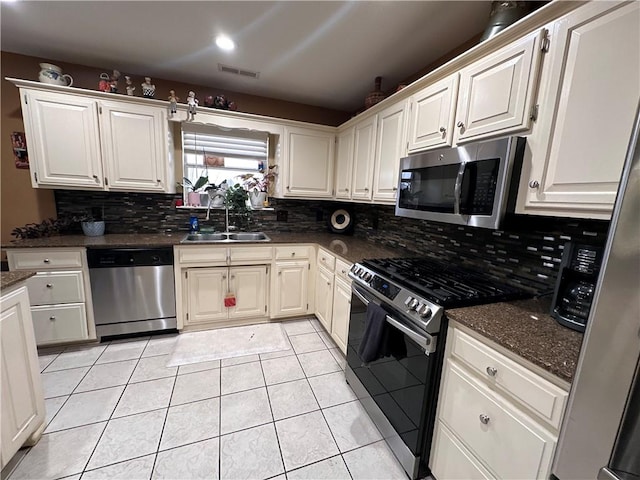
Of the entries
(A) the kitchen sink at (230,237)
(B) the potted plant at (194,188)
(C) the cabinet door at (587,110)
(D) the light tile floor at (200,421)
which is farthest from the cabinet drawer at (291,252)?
(C) the cabinet door at (587,110)

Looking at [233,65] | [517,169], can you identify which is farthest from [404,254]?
[233,65]

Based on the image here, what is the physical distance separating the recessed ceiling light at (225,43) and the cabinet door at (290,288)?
1.85 m

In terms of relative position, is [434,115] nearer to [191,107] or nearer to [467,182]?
[467,182]

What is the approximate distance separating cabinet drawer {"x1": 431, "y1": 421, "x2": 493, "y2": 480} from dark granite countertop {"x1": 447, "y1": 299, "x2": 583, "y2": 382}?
0.53 meters

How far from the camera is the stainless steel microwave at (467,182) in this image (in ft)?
3.80

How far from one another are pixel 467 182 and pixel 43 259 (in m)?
2.99

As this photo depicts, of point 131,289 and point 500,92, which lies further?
point 131,289

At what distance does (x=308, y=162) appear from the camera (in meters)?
2.92

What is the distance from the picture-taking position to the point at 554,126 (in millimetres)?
1038

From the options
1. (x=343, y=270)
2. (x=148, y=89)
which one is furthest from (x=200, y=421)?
(x=148, y=89)

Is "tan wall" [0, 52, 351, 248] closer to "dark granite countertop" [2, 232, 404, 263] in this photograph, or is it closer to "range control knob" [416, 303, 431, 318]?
"dark granite countertop" [2, 232, 404, 263]

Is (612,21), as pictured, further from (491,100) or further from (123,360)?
(123,360)

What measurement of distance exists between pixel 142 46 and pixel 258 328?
8.55 ft

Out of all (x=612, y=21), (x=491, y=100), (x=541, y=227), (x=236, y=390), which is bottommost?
(x=236, y=390)
